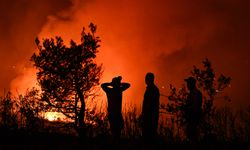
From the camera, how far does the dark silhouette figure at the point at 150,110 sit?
40.5 ft

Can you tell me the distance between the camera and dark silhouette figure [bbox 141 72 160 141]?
12.4m

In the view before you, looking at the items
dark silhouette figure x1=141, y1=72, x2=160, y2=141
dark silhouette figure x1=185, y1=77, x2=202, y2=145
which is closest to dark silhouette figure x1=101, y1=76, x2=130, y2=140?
dark silhouette figure x1=141, y1=72, x2=160, y2=141

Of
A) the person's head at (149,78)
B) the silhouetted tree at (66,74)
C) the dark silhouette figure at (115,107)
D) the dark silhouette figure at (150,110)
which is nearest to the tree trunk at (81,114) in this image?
the silhouetted tree at (66,74)

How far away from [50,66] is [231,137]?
12.8 meters

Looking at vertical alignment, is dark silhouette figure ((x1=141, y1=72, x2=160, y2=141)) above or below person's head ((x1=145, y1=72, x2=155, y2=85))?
below

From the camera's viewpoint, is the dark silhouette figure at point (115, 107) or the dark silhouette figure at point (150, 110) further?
the dark silhouette figure at point (115, 107)

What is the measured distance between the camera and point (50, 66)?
2361 centimetres

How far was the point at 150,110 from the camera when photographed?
12.4 meters

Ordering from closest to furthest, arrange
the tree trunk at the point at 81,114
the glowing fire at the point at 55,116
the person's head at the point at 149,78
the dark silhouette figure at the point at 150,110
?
the person's head at the point at 149,78 → the dark silhouette figure at the point at 150,110 → the tree trunk at the point at 81,114 → the glowing fire at the point at 55,116

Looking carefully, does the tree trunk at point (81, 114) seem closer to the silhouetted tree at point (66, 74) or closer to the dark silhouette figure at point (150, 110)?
the silhouetted tree at point (66, 74)

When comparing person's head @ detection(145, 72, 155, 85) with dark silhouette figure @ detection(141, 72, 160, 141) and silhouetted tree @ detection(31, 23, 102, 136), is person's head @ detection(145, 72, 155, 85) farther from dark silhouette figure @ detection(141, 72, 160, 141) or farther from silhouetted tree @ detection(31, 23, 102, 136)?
silhouetted tree @ detection(31, 23, 102, 136)

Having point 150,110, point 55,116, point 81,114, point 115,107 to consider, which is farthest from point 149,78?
point 55,116

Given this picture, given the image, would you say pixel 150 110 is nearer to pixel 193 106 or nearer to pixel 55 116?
pixel 193 106

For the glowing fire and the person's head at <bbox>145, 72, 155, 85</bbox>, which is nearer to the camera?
the person's head at <bbox>145, 72, 155, 85</bbox>
